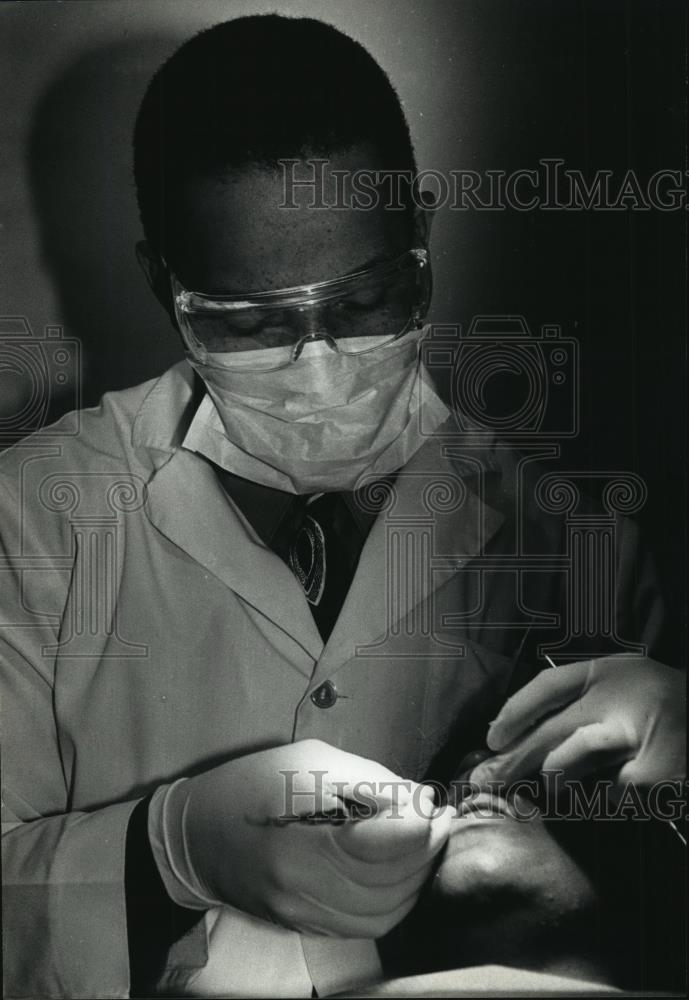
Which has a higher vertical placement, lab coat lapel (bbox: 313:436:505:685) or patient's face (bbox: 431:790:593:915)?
lab coat lapel (bbox: 313:436:505:685)

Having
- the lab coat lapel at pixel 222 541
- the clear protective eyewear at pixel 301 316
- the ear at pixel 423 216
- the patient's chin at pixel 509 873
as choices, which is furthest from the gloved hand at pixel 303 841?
the ear at pixel 423 216

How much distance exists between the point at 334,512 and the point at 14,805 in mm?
420

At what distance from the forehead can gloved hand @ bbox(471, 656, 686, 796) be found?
45cm

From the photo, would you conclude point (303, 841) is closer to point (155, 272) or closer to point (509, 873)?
point (509, 873)

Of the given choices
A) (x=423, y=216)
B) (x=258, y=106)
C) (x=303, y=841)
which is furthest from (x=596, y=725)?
(x=258, y=106)

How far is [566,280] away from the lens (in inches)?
41.0

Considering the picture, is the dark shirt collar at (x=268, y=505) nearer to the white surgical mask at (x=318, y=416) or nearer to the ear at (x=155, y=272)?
the white surgical mask at (x=318, y=416)

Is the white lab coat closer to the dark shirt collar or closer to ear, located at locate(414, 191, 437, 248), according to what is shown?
the dark shirt collar

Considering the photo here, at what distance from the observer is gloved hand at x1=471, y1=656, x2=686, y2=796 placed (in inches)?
40.4

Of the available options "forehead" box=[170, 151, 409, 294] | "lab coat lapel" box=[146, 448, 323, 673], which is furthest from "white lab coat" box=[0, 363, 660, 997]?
"forehead" box=[170, 151, 409, 294]

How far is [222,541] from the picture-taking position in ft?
3.37

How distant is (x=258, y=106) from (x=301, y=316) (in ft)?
0.63

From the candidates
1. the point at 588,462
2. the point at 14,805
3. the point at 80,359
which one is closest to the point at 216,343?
the point at 80,359

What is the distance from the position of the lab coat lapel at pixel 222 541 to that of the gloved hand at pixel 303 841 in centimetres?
12
